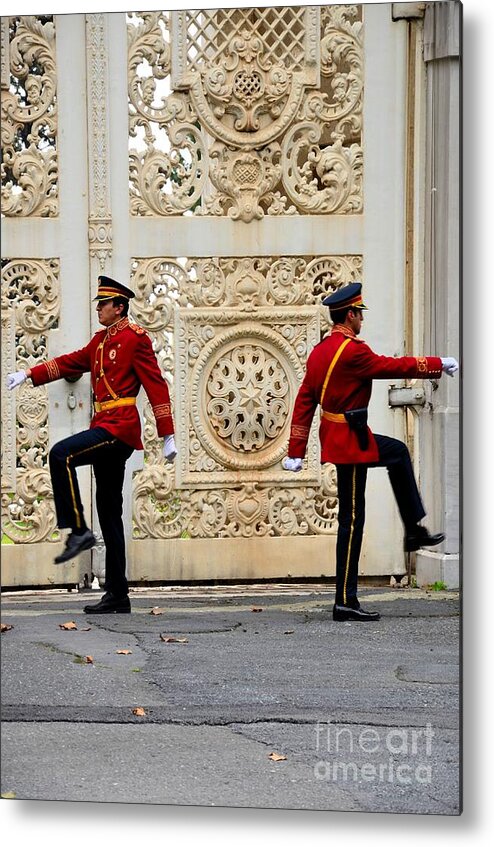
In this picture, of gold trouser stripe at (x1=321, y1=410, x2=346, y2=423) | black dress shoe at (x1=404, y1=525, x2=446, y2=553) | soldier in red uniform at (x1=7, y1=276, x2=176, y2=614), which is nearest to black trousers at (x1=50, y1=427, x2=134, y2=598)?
soldier in red uniform at (x1=7, y1=276, x2=176, y2=614)

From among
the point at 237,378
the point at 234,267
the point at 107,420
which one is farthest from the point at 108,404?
the point at 234,267

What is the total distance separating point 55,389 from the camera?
231 inches

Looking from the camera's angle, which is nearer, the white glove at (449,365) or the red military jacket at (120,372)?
the white glove at (449,365)

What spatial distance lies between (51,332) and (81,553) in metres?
0.58

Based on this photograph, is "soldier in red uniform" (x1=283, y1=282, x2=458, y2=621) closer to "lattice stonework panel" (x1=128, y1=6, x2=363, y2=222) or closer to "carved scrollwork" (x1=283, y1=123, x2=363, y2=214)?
"carved scrollwork" (x1=283, y1=123, x2=363, y2=214)

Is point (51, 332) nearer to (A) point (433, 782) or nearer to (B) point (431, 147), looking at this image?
(B) point (431, 147)

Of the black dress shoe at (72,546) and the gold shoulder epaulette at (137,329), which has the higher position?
the gold shoulder epaulette at (137,329)

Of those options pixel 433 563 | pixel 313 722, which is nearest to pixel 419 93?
pixel 433 563

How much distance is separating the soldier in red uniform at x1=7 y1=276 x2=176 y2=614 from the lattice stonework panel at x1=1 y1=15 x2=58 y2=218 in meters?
0.30

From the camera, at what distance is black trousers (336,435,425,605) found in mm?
5785

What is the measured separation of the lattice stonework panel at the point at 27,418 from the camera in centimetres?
583

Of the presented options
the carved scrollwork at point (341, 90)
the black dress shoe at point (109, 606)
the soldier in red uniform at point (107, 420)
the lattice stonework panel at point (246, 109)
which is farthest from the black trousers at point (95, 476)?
the carved scrollwork at point (341, 90)

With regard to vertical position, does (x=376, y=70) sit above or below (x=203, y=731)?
above

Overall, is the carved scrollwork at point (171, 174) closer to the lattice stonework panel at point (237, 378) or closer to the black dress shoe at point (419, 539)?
the lattice stonework panel at point (237, 378)
